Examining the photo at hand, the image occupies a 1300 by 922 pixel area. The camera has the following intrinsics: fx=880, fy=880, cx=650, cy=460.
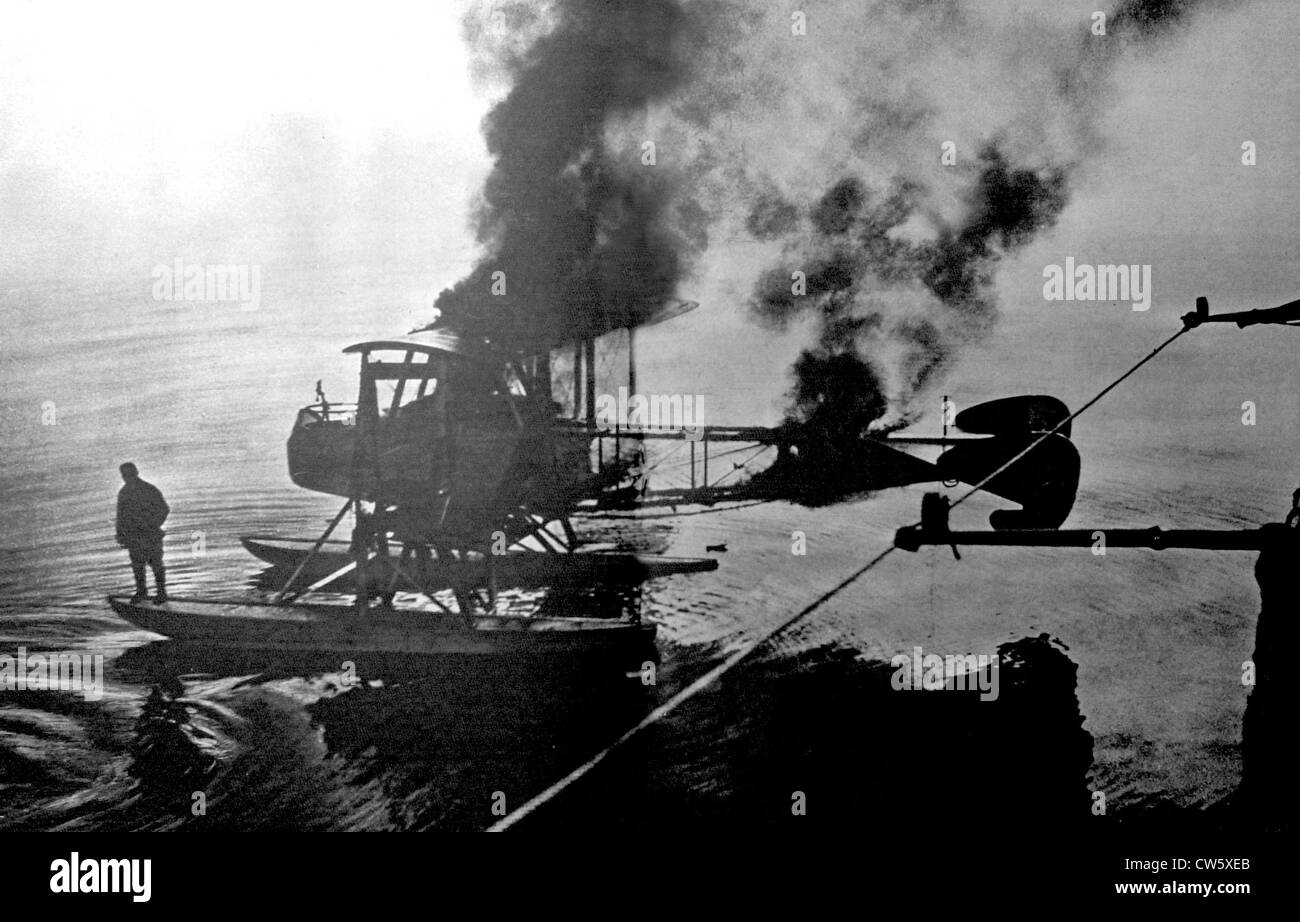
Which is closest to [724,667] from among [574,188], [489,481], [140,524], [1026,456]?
[489,481]

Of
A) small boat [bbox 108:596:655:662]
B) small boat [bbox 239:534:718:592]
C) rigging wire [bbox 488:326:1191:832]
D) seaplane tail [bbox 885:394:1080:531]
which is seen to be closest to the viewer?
→ rigging wire [bbox 488:326:1191:832]

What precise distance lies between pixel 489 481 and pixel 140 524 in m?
1.67

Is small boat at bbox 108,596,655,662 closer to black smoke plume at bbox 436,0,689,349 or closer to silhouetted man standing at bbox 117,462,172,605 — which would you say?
silhouetted man standing at bbox 117,462,172,605

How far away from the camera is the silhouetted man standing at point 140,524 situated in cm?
422

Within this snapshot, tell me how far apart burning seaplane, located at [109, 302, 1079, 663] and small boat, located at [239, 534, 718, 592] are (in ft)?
0.03

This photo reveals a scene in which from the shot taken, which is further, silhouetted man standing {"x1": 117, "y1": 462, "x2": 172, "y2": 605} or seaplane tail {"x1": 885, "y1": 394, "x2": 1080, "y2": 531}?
silhouetted man standing {"x1": 117, "y1": 462, "x2": 172, "y2": 605}

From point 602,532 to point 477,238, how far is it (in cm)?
162

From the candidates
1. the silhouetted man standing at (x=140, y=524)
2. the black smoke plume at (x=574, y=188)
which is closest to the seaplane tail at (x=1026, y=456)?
the black smoke plume at (x=574, y=188)

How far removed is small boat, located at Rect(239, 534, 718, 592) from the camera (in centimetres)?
434

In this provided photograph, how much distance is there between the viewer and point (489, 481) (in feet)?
14.6

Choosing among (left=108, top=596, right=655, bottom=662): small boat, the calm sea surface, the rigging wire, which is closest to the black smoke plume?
the calm sea surface

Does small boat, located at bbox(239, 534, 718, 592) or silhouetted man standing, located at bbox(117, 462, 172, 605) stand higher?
silhouetted man standing, located at bbox(117, 462, 172, 605)

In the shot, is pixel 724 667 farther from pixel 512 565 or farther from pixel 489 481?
pixel 489 481
